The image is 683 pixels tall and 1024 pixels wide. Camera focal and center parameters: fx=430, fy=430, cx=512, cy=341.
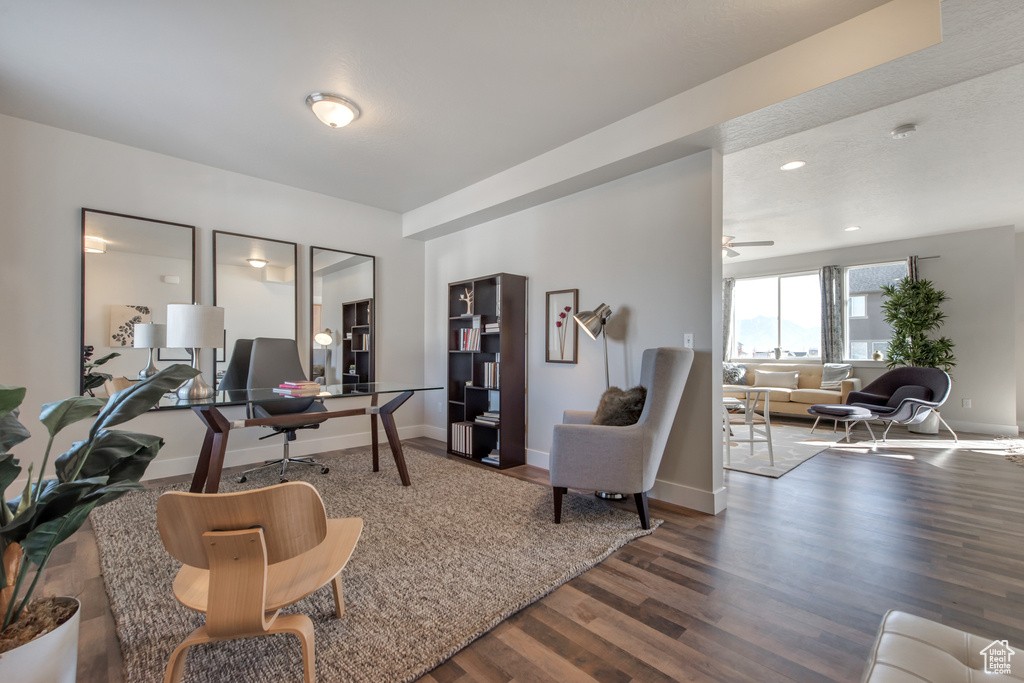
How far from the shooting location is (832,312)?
6.77m

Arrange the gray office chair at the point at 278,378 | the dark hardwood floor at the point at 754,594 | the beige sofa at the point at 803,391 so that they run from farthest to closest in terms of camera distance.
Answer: the beige sofa at the point at 803,391 → the gray office chair at the point at 278,378 → the dark hardwood floor at the point at 754,594

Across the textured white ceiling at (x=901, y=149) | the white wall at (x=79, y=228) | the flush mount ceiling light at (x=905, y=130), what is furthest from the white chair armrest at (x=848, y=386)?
the white wall at (x=79, y=228)

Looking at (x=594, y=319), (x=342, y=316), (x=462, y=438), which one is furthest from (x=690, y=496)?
(x=342, y=316)

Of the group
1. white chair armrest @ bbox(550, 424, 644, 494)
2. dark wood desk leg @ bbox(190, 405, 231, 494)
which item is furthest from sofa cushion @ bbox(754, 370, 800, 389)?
dark wood desk leg @ bbox(190, 405, 231, 494)

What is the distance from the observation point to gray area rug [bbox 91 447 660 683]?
4.87 feet

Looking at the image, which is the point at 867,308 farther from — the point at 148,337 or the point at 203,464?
the point at 148,337

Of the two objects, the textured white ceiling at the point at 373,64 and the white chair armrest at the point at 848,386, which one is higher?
Answer: the textured white ceiling at the point at 373,64

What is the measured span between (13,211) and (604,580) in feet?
14.8

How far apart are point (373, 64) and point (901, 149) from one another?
4015mm

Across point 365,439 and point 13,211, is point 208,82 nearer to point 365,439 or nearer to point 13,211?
point 13,211

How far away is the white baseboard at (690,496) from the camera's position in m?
2.81

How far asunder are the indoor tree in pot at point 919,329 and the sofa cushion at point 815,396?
78 cm

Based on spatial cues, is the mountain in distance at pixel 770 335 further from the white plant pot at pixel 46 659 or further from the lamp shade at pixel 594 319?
the white plant pot at pixel 46 659

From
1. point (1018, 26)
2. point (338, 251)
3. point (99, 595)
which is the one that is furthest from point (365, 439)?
point (1018, 26)
